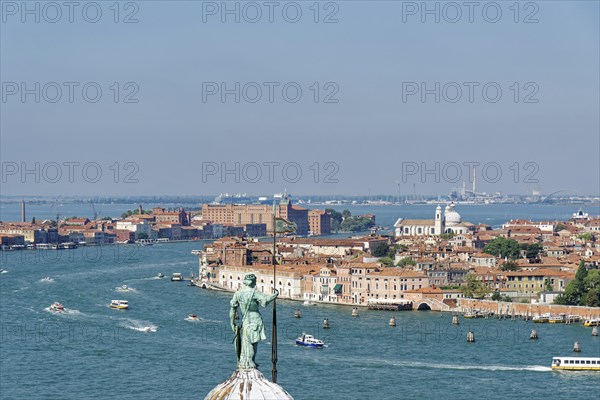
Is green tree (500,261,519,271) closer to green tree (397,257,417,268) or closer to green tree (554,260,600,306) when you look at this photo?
green tree (397,257,417,268)

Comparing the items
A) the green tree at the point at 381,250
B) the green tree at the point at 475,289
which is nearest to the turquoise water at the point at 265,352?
the green tree at the point at 475,289

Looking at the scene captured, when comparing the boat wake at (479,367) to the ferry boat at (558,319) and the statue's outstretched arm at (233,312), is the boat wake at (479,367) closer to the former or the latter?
the ferry boat at (558,319)

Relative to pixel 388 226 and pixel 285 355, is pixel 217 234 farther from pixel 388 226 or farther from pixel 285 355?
pixel 285 355

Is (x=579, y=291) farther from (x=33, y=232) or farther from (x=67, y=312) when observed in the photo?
(x=33, y=232)

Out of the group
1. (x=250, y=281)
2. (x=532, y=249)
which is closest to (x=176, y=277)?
(x=532, y=249)

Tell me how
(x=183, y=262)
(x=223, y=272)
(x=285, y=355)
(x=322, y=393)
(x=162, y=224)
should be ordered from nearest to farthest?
(x=322, y=393)
(x=285, y=355)
(x=223, y=272)
(x=183, y=262)
(x=162, y=224)

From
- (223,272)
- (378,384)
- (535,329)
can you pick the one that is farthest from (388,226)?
(378,384)
